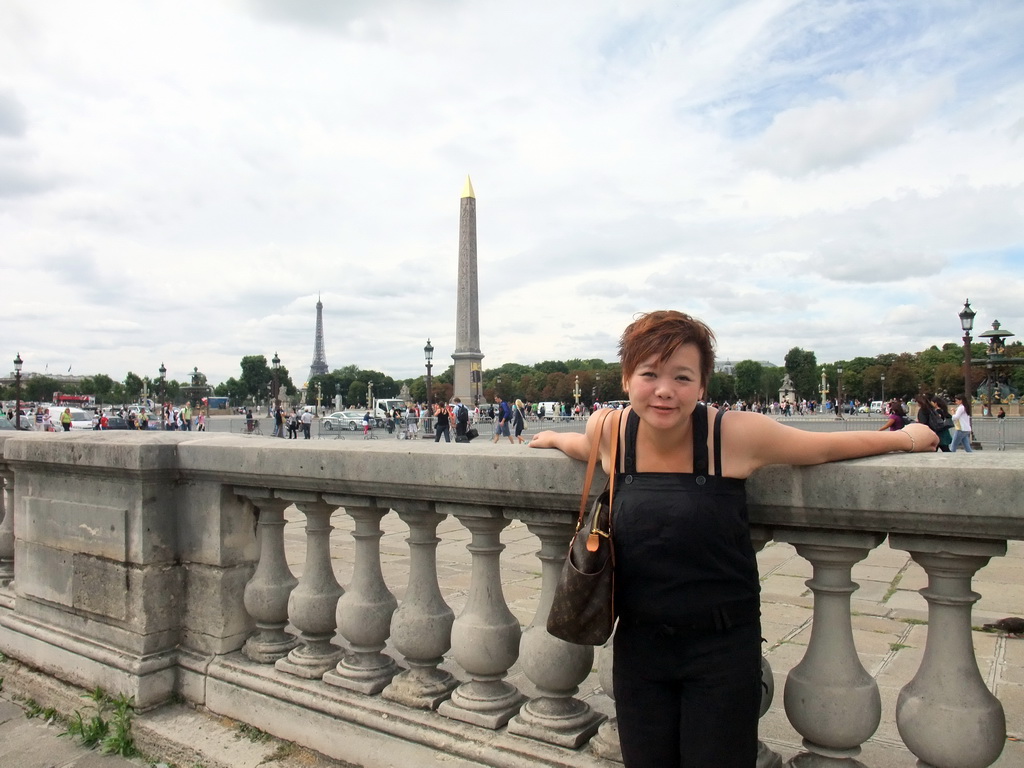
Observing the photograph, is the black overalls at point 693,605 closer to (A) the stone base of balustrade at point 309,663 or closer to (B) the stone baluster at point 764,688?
(B) the stone baluster at point 764,688

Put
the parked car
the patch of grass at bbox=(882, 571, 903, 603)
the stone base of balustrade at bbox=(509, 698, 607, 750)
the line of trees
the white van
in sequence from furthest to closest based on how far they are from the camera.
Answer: the line of trees < the white van < the parked car < the patch of grass at bbox=(882, 571, 903, 603) < the stone base of balustrade at bbox=(509, 698, 607, 750)

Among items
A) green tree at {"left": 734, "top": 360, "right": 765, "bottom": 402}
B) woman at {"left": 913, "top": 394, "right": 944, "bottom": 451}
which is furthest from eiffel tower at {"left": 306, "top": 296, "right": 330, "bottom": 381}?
woman at {"left": 913, "top": 394, "right": 944, "bottom": 451}

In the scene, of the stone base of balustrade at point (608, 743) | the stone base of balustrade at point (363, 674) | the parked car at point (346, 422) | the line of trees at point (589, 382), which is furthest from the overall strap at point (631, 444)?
the line of trees at point (589, 382)

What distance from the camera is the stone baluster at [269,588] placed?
3.23 m

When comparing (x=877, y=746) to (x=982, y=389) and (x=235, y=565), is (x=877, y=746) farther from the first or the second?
(x=982, y=389)

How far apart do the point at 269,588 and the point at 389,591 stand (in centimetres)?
58

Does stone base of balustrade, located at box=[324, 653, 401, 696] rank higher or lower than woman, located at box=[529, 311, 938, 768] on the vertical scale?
lower

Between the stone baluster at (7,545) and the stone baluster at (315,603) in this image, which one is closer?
the stone baluster at (315,603)

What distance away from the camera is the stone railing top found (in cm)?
A: 176

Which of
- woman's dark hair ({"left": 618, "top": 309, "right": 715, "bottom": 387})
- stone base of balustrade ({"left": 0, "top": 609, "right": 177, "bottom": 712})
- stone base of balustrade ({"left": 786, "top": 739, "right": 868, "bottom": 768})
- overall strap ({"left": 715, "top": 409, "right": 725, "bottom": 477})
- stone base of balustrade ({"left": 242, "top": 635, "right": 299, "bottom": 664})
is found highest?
woman's dark hair ({"left": 618, "top": 309, "right": 715, "bottom": 387})

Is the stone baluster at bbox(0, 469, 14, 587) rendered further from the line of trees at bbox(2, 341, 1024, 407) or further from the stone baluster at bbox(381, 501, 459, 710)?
the line of trees at bbox(2, 341, 1024, 407)

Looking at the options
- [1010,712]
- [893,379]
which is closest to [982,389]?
[893,379]

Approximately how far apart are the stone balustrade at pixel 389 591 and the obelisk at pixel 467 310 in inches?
2060

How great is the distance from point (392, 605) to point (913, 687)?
5.80ft
